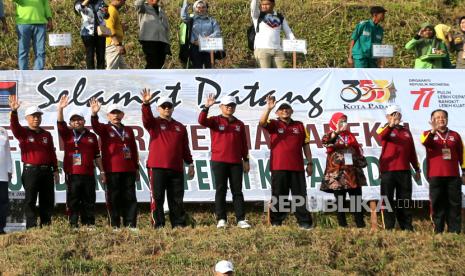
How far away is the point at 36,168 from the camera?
15.8 m

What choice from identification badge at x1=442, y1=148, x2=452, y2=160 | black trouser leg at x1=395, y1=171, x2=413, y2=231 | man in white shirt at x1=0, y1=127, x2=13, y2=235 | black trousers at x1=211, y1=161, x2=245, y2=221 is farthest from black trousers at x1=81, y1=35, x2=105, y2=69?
identification badge at x1=442, y1=148, x2=452, y2=160

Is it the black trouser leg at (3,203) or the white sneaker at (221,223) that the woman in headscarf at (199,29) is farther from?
the black trouser leg at (3,203)

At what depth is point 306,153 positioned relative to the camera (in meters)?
16.1

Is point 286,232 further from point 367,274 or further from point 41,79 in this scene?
point 41,79

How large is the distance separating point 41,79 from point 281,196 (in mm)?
4537

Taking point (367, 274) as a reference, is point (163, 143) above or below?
above

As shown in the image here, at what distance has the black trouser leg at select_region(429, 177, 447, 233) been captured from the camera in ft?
52.6

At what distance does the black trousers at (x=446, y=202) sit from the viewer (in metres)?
16.0

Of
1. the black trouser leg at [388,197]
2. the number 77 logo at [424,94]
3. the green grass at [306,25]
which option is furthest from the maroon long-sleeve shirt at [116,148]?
the green grass at [306,25]

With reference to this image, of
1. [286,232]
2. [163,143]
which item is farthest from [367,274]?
[163,143]

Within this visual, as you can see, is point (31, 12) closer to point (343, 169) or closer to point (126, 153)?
point (126, 153)

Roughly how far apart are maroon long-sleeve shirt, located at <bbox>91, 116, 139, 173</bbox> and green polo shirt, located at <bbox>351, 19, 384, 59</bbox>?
5.47 m

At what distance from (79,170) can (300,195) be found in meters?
3.06

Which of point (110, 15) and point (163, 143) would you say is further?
point (110, 15)
